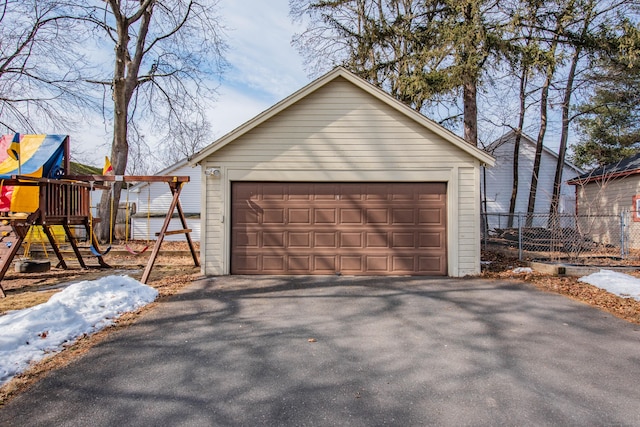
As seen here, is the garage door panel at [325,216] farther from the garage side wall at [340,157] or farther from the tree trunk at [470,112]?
the tree trunk at [470,112]

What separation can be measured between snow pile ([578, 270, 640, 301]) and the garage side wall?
2.19m

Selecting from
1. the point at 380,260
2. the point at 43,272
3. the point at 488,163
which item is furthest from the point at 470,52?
the point at 43,272

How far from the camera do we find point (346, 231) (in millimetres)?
8789

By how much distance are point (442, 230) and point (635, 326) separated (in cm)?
403

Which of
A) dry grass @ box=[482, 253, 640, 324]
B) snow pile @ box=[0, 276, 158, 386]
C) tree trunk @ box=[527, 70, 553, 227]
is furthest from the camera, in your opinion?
tree trunk @ box=[527, 70, 553, 227]

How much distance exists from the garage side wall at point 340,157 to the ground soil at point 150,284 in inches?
41.2

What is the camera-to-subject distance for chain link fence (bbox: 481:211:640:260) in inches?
402

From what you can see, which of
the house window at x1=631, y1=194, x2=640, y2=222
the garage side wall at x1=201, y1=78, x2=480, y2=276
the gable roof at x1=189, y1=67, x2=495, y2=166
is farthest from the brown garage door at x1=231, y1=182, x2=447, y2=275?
the house window at x1=631, y1=194, x2=640, y2=222

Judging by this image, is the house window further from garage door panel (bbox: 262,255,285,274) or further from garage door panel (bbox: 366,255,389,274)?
garage door panel (bbox: 262,255,285,274)

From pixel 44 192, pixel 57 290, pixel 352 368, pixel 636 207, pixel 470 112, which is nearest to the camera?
pixel 352 368

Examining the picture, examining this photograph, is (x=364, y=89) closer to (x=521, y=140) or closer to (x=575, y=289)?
(x=575, y=289)

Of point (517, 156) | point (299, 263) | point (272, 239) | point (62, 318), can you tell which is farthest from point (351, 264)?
point (517, 156)

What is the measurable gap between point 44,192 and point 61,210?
732 mm

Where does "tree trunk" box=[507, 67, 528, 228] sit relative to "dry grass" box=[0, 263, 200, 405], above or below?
above
